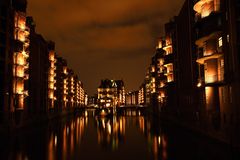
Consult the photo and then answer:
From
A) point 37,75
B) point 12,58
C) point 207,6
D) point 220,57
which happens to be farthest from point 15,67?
point 220,57

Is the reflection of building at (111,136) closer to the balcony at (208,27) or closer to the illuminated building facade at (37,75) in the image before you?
the balcony at (208,27)

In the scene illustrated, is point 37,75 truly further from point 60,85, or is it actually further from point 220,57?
point 220,57

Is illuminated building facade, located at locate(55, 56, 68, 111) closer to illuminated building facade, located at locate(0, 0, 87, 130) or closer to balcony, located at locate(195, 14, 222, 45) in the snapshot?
illuminated building facade, located at locate(0, 0, 87, 130)

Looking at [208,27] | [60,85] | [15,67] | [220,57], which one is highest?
[208,27]

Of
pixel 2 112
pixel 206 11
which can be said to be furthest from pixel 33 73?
pixel 206 11

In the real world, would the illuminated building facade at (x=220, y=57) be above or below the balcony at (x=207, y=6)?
below

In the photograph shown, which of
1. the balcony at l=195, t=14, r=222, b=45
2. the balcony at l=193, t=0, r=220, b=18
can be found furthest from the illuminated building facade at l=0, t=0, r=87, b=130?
the balcony at l=193, t=0, r=220, b=18

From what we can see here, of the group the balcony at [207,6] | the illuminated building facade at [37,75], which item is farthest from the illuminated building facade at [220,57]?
the illuminated building facade at [37,75]

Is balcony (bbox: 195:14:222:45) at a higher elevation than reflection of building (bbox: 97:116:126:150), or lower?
→ higher

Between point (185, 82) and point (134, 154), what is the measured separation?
126 ft

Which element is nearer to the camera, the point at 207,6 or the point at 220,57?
the point at 220,57

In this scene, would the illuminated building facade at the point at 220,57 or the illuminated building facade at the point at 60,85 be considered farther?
the illuminated building facade at the point at 60,85

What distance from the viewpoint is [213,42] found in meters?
40.3

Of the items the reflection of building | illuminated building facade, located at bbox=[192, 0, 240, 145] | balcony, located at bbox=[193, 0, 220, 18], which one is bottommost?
the reflection of building
